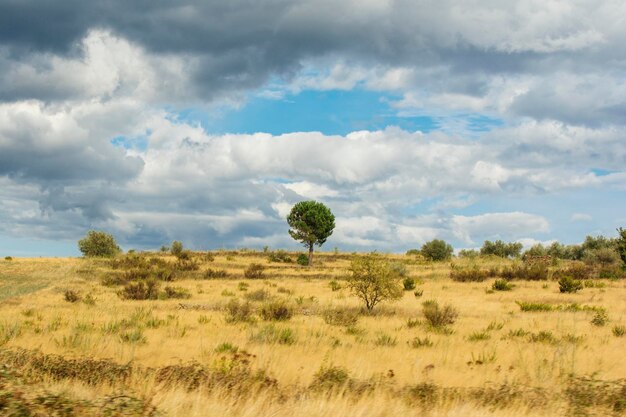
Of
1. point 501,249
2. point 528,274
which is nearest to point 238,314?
point 528,274

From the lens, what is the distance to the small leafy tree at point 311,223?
68938 mm

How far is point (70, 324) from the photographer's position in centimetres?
1773

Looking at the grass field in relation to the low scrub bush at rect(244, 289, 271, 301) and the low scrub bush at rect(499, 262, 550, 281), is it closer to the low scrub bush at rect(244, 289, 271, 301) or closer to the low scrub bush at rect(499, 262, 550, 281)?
the low scrub bush at rect(244, 289, 271, 301)

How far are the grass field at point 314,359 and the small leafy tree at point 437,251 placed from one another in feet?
144

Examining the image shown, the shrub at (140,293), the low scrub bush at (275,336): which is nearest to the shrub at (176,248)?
the shrub at (140,293)

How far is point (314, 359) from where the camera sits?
1248 cm

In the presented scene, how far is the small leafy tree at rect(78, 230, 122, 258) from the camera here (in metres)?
75.1

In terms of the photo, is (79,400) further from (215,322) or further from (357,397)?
(215,322)

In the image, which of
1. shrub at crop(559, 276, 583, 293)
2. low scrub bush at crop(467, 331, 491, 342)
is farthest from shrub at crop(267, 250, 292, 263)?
low scrub bush at crop(467, 331, 491, 342)

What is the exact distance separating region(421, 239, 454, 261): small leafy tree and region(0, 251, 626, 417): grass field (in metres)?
44.0

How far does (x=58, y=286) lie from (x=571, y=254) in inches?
3077

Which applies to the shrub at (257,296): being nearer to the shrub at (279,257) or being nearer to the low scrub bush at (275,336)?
the low scrub bush at (275,336)

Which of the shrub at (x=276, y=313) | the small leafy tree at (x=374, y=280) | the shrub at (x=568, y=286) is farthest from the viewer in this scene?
the shrub at (x=568, y=286)

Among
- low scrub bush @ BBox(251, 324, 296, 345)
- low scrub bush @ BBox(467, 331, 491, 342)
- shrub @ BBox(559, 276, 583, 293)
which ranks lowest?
low scrub bush @ BBox(467, 331, 491, 342)
